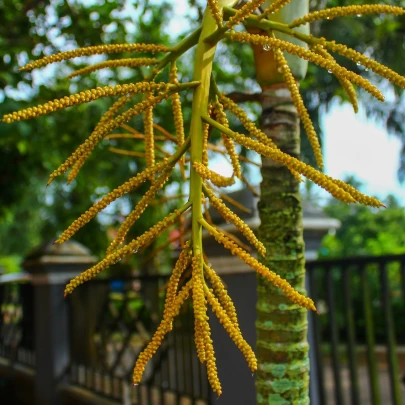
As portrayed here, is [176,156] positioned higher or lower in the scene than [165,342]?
higher

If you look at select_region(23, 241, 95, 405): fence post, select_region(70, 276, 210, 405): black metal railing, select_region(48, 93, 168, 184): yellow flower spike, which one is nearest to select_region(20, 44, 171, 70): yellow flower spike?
select_region(48, 93, 168, 184): yellow flower spike

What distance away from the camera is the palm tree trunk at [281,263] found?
1.52 metres

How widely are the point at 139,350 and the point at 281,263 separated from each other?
321 centimetres

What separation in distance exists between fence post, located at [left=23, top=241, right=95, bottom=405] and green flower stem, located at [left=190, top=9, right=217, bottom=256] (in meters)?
4.30

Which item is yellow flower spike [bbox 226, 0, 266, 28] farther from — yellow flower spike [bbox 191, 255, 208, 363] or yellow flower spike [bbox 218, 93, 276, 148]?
yellow flower spike [bbox 191, 255, 208, 363]

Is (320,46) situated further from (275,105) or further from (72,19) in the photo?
(72,19)

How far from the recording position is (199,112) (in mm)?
1144

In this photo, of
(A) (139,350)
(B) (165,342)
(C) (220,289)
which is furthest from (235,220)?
(A) (139,350)

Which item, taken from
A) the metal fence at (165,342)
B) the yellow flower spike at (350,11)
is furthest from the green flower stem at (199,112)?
the metal fence at (165,342)

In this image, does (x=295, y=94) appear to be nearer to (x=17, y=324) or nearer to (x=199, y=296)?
(x=199, y=296)

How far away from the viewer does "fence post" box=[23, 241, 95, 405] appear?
5.19 meters

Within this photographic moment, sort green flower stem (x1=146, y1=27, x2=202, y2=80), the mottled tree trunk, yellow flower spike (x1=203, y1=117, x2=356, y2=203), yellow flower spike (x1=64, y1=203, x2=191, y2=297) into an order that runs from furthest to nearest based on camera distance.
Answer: the mottled tree trunk
green flower stem (x1=146, y1=27, x2=202, y2=80)
yellow flower spike (x1=64, y1=203, x2=191, y2=297)
yellow flower spike (x1=203, y1=117, x2=356, y2=203)

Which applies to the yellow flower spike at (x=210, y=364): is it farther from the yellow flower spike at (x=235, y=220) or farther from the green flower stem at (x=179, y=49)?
the green flower stem at (x=179, y=49)

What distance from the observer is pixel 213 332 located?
3.23 meters
